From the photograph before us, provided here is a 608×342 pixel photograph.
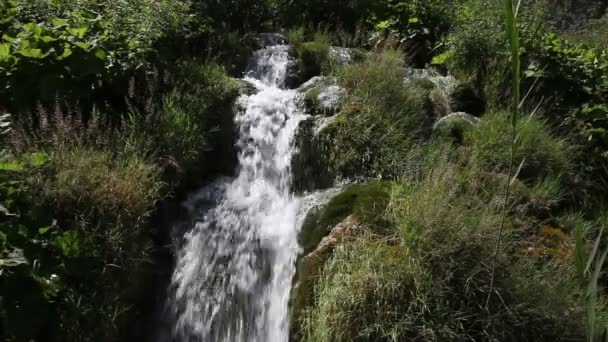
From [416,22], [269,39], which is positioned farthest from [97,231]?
[416,22]

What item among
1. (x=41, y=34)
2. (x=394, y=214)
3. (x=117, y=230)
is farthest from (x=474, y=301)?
(x=41, y=34)

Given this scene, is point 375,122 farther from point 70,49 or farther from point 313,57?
point 70,49

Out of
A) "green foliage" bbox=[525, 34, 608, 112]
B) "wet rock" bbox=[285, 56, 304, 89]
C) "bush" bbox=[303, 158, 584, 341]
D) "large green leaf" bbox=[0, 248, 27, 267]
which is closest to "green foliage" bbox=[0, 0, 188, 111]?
"large green leaf" bbox=[0, 248, 27, 267]

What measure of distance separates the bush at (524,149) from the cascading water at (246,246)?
6.22 feet

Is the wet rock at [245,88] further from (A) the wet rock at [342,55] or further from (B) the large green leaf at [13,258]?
(B) the large green leaf at [13,258]

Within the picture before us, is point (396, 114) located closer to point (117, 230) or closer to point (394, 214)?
point (394, 214)

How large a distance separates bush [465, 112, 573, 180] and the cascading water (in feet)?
6.22

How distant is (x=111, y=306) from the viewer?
3.57 m

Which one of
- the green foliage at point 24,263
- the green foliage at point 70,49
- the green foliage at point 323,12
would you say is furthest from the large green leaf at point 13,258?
the green foliage at point 323,12

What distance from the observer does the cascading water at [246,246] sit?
418 cm

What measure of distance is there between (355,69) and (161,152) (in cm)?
258

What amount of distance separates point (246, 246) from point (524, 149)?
288cm

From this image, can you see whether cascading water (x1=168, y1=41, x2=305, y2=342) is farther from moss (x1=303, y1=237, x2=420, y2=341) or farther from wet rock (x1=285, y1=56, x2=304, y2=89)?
wet rock (x1=285, y1=56, x2=304, y2=89)

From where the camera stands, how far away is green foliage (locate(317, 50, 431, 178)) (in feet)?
16.8
